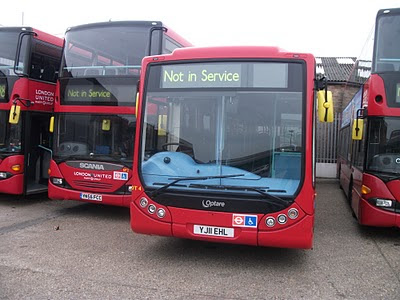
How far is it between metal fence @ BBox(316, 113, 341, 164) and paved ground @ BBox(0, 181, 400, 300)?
9314 millimetres

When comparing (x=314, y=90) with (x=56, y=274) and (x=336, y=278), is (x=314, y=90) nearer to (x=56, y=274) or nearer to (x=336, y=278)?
(x=336, y=278)

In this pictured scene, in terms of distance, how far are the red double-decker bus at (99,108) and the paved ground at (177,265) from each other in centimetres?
80

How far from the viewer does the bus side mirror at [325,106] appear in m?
5.12

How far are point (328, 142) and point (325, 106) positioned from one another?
12345mm

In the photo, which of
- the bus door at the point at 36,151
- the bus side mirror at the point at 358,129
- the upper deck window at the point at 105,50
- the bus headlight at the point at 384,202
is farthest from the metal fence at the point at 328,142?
the bus door at the point at 36,151

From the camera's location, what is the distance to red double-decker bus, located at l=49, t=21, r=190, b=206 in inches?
317

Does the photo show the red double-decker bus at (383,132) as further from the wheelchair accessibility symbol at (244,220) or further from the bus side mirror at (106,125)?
the bus side mirror at (106,125)

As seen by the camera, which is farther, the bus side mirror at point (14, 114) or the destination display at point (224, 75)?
the bus side mirror at point (14, 114)

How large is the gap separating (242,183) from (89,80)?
4.69 m

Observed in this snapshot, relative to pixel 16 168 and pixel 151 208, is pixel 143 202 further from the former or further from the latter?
pixel 16 168

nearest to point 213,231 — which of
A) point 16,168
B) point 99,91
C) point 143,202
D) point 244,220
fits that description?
point 244,220

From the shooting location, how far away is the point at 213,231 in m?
5.11

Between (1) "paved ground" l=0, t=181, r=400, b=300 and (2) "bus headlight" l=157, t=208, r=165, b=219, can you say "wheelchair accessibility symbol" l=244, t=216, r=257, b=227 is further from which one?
(2) "bus headlight" l=157, t=208, r=165, b=219

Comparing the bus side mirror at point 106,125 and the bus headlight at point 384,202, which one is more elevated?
the bus side mirror at point 106,125
